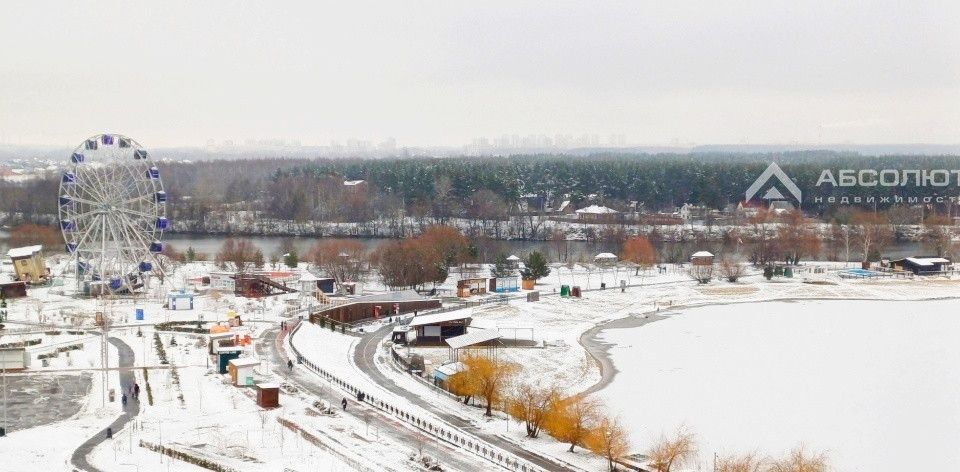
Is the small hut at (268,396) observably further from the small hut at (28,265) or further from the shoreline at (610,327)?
the small hut at (28,265)

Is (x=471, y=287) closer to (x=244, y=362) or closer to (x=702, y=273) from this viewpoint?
(x=702, y=273)

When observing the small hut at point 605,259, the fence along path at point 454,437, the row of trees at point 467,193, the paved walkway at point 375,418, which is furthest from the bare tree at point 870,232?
the fence along path at point 454,437

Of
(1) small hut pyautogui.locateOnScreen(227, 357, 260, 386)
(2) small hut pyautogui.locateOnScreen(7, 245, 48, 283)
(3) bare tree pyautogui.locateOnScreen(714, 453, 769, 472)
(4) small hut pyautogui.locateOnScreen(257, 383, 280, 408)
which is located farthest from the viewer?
(2) small hut pyautogui.locateOnScreen(7, 245, 48, 283)

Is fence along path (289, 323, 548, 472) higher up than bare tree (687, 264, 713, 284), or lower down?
lower down

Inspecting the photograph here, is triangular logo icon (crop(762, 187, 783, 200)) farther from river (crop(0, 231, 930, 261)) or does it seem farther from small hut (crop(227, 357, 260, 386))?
small hut (crop(227, 357, 260, 386))

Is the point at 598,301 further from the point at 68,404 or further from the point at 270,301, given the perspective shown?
the point at 68,404

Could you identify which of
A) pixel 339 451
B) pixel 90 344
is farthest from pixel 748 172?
pixel 339 451

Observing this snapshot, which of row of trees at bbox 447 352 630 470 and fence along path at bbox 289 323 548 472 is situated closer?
fence along path at bbox 289 323 548 472

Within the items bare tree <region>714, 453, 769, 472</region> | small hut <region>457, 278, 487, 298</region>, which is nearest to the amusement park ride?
small hut <region>457, 278, 487, 298</region>

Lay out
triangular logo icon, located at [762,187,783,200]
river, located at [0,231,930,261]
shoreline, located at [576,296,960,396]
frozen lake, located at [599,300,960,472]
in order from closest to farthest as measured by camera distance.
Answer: frozen lake, located at [599,300,960,472]
shoreline, located at [576,296,960,396]
river, located at [0,231,930,261]
triangular logo icon, located at [762,187,783,200]
